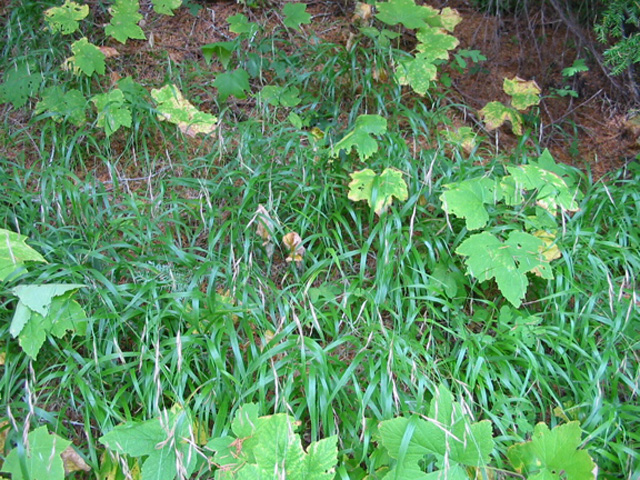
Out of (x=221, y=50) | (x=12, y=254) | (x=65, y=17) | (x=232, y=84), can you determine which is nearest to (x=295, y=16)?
(x=221, y=50)

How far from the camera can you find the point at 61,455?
1.82 metres

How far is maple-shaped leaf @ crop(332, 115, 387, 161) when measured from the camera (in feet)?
8.48

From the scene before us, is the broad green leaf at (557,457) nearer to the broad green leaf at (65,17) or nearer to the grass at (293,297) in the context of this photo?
the grass at (293,297)

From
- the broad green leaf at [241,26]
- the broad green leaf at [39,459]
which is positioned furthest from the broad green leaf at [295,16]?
the broad green leaf at [39,459]

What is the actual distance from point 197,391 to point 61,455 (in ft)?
1.66

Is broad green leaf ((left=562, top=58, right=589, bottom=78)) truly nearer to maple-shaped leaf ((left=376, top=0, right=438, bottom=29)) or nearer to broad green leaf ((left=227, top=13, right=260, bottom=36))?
maple-shaped leaf ((left=376, top=0, right=438, bottom=29))

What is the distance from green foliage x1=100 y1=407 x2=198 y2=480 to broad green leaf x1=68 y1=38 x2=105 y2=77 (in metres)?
2.16

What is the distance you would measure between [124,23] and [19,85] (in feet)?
2.39

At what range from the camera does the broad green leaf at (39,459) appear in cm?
167

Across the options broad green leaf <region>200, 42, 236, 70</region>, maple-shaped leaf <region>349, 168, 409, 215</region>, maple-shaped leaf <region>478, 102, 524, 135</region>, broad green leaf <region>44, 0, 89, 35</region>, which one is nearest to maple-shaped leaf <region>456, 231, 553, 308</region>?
maple-shaped leaf <region>349, 168, 409, 215</region>

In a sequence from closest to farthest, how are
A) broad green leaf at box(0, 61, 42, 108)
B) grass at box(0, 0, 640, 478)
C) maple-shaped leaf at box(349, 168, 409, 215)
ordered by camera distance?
1. grass at box(0, 0, 640, 478)
2. maple-shaped leaf at box(349, 168, 409, 215)
3. broad green leaf at box(0, 61, 42, 108)

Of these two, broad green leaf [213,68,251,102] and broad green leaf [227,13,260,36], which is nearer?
broad green leaf [213,68,251,102]

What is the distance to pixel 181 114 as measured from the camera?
9.77 ft

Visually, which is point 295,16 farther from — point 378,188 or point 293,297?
point 293,297
